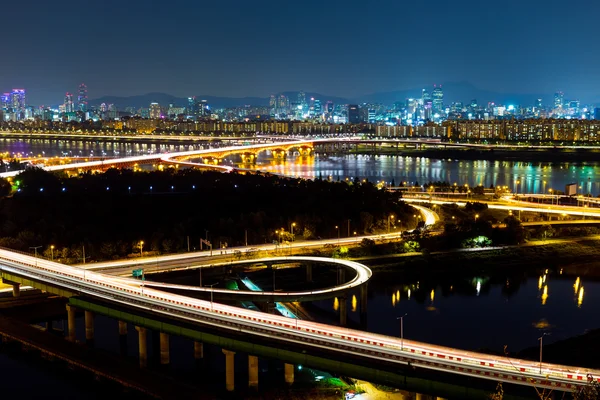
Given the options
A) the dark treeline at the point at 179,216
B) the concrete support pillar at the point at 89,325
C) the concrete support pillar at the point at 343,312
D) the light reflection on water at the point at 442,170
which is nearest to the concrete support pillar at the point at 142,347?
the concrete support pillar at the point at 89,325

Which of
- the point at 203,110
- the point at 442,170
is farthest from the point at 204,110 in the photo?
the point at 442,170

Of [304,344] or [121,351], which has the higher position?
[304,344]

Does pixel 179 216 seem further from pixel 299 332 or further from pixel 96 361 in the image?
pixel 299 332

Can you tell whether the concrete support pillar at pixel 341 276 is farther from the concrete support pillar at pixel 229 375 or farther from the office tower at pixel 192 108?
the office tower at pixel 192 108

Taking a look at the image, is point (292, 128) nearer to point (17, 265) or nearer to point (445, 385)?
point (17, 265)

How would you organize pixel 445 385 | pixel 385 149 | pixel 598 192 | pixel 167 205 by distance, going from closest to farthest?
pixel 445 385 → pixel 167 205 → pixel 598 192 → pixel 385 149

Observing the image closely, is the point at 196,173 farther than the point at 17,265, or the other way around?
the point at 196,173

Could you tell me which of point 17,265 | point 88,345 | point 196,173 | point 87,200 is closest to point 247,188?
point 87,200

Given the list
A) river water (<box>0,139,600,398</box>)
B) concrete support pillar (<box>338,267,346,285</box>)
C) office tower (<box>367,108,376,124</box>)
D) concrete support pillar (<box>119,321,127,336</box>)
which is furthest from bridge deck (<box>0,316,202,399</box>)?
office tower (<box>367,108,376,124</box>)
